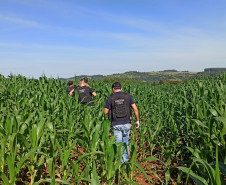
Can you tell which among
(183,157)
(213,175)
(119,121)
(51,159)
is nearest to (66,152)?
(51,159)

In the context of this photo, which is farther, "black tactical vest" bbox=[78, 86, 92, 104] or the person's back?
"black tactical vest" bbox=[78, 86, 92, 104]

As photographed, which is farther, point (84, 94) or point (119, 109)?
point (84, 94)

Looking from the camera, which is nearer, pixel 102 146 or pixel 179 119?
pixel 102 146

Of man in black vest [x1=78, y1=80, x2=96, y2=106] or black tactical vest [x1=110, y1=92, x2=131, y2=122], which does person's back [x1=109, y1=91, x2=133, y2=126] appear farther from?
man in black vest [x1=78, y1=80, x2=96, y2=106]

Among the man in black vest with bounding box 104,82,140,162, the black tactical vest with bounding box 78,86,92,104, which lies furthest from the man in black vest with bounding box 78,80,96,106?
the man in black vest with bounding box 104,82,140,162

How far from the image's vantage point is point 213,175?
5.52 ft

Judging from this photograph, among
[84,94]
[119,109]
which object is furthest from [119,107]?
[84,94]

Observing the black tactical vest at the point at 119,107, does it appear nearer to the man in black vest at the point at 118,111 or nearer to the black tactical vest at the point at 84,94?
the man in black vest at the point at 118,111

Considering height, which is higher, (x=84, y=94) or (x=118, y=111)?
(x=84, y=94)

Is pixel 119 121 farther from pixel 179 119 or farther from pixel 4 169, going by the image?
pixel 4 169

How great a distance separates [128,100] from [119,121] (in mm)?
526

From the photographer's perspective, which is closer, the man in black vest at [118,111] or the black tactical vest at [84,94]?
the man in black vest at [118,111]

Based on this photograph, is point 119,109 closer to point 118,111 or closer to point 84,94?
point 118,111

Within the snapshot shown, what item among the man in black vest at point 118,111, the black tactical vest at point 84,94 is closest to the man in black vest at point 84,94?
the black tactical vest at point 84,94
